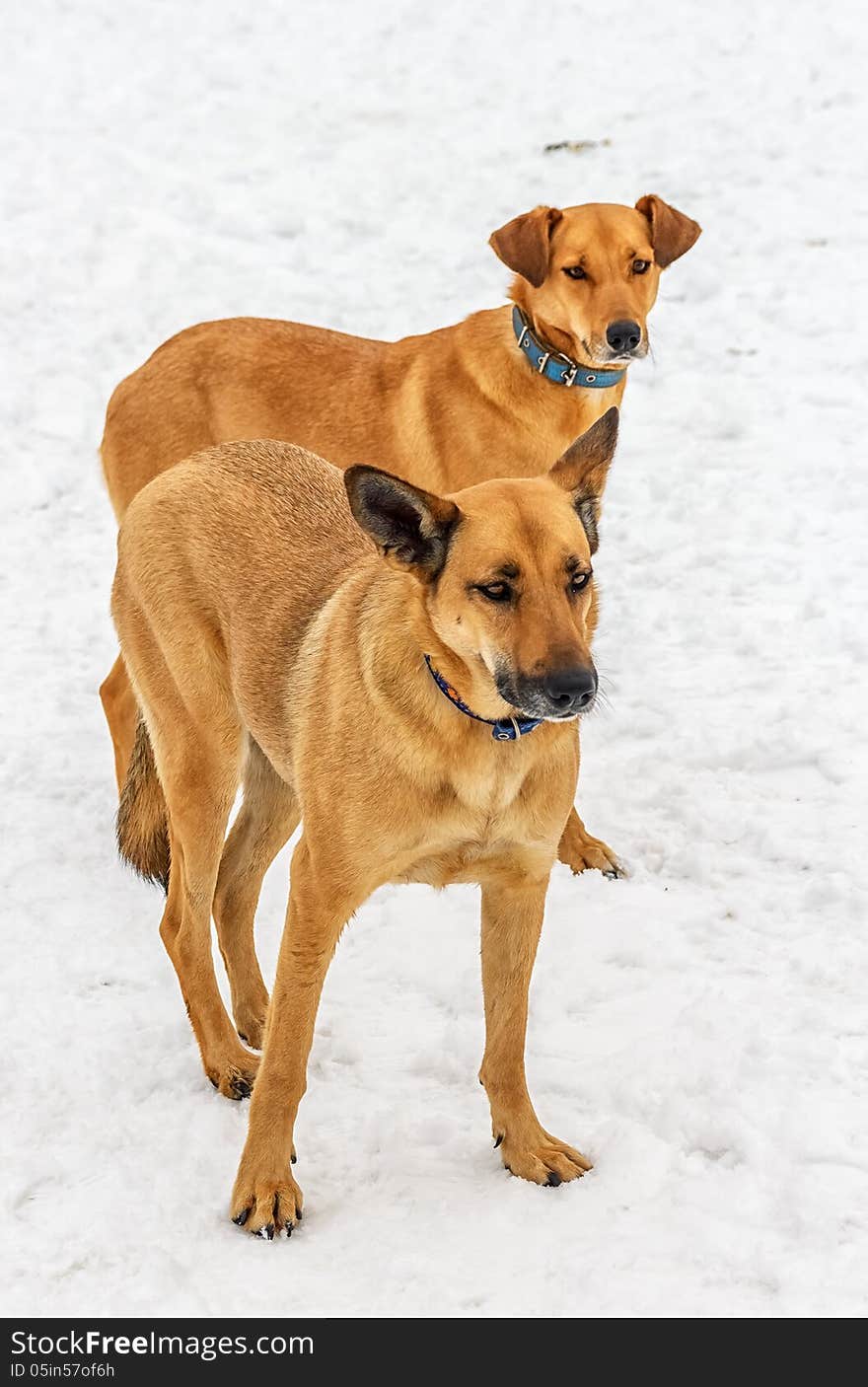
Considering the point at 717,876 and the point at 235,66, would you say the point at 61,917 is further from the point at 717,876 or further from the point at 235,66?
the point at 235,66

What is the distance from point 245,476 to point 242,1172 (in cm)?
213

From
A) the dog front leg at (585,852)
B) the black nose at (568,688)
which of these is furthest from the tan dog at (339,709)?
the dog front leg at (585,852)

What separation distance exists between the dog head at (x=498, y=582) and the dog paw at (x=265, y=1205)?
57.4 inches

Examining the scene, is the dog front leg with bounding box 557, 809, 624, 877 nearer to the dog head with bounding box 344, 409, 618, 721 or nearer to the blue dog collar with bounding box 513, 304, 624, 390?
the blue dog collar with bounding box 513, 304, 624, 390

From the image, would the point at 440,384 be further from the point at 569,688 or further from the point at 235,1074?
the point at 569,688

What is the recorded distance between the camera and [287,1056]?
13.1 feet

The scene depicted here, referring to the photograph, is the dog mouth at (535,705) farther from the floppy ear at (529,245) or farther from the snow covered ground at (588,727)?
the floppy ear at (529,245)

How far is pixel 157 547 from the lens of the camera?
4.64 meters

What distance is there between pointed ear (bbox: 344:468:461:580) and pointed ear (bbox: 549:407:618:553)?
40 cm

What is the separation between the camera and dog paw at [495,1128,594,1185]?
416 centimetres

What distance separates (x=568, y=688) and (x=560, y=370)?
2894mm

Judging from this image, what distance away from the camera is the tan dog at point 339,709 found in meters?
3.60

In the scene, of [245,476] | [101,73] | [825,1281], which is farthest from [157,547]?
[101,73]

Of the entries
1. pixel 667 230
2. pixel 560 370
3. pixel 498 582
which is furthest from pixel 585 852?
pixel 667 230
